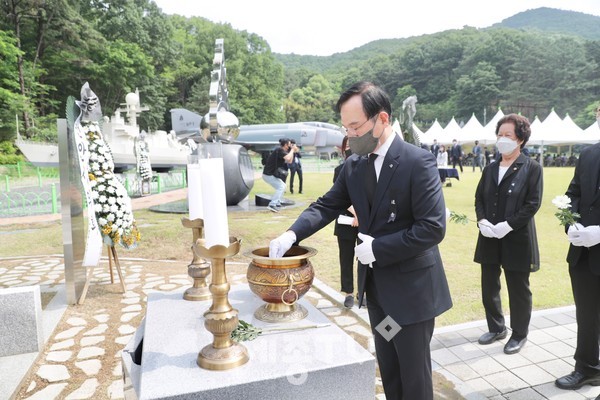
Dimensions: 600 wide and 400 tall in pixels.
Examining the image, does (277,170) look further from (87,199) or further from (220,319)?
(220,319)

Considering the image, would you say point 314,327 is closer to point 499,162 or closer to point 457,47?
point 499,162

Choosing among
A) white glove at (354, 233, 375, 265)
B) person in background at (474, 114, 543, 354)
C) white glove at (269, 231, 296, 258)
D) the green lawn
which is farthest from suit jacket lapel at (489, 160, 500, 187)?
white glove at (269, 231, 296, 258)

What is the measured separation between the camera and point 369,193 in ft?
7.30

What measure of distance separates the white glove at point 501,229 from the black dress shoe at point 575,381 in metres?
1.14

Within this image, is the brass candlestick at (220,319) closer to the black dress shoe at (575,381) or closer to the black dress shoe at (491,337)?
the black dress shoe at (575,381)

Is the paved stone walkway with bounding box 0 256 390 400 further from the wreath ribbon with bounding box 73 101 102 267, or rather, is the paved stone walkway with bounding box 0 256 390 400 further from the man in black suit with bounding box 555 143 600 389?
the man in black suit with bounding box 555 143 600 389

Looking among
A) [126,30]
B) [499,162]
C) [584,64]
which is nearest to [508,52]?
[584,64]

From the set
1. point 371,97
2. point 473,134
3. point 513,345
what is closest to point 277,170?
point 513,345

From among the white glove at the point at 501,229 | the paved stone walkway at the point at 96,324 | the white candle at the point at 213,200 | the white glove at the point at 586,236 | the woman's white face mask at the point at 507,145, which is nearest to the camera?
the white candle at the point at 213,200

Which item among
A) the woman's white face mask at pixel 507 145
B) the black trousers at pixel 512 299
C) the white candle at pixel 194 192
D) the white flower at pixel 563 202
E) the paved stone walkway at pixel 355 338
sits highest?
the woman's white face mask at pixel 507 145

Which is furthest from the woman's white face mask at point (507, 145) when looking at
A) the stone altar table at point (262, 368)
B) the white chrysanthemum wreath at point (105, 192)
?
the white chrysanthemum wreath at point (105, 192)

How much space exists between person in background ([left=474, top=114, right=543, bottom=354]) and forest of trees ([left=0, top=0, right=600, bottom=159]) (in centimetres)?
146

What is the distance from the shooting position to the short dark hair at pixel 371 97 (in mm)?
2019

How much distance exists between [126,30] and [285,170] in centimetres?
3509
